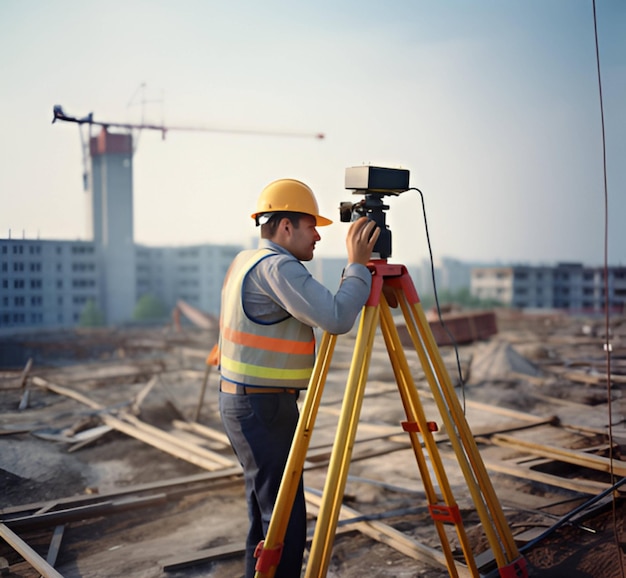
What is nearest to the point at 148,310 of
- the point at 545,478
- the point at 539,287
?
the point at 539,287

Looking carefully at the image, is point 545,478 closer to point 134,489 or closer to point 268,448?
point 268,448

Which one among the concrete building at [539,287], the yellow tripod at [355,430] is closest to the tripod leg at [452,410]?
the yellow tripod at [355,430]

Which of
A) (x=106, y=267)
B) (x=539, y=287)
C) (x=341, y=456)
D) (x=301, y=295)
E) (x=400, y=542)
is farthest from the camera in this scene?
(x=539, y=287)

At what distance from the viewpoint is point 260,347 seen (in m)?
2.29

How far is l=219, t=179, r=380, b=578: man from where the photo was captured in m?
2.29

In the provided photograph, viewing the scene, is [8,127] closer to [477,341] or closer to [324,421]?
[324,421]

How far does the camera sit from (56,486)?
15.6 feet

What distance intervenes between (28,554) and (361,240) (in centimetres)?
245

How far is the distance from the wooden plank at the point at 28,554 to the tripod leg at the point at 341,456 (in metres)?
1.50

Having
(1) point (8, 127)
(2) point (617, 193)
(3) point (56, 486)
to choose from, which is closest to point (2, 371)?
(3) point (56, 486)

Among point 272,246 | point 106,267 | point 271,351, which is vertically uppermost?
point 106,267

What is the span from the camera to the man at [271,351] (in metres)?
2.29

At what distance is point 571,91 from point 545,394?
4079 mm

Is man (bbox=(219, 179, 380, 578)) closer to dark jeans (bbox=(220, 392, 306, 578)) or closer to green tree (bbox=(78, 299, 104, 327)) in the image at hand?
dark jeans (bbox=(220, 392, 306, 578))
